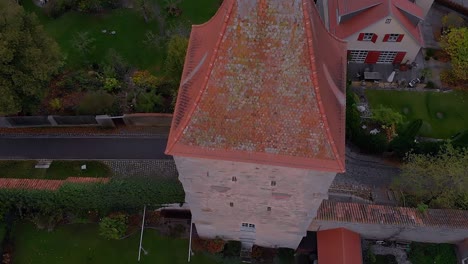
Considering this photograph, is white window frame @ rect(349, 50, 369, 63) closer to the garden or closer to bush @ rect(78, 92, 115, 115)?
the garden

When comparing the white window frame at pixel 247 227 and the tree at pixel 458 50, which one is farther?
the tree at pixel 458 50

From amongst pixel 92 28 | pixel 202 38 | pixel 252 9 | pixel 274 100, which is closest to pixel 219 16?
pixel 202 38

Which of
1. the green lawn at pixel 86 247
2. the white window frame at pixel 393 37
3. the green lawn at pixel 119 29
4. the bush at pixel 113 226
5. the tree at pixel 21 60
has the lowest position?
the green lawn at pixel 86 247

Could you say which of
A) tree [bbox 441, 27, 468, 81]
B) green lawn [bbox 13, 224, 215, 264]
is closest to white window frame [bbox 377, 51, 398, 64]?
tree [bbox 441, 27, 468, 81]

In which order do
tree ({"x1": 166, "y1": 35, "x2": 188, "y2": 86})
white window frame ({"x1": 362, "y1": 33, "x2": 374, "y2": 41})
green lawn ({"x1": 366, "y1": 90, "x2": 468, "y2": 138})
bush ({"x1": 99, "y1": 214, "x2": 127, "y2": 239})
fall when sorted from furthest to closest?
1. white window frame ({"x1": 362, "y1": 33, "x2": 374, "y2": 41})
2. green lawn ({"x1": 366, "y1": 90, "x2": 468, "y2": 138})
3. tree ({"x1": 166, "y1": 35, "x2": 188, "y2": 86})
4. bush ({"x1": 99, "y1": 214, "x2": 127, "y2": 239})

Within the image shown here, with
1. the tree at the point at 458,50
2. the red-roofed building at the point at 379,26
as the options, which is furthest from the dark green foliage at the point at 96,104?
the tree at the point at 458,50

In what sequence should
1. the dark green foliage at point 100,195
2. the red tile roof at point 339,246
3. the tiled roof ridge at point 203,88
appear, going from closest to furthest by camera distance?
the tiled roof ridge at point 203,88
the dark green foliage at point 100,195
the red tile roof at point 339,246

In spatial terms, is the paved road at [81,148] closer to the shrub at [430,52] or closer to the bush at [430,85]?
the bush at [430,85]
